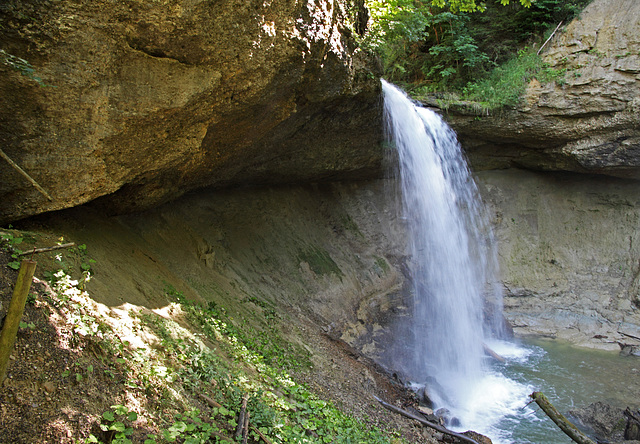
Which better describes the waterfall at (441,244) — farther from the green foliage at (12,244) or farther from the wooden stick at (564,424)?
the green foliage at (12,244)

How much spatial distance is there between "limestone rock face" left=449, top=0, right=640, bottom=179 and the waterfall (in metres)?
1.32

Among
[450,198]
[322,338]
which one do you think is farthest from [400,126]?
[322,338]

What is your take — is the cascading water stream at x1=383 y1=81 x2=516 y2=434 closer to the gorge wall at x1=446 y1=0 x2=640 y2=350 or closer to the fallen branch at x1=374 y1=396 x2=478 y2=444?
the gorge wall at x1=446 y1=0 x2=640 y2=350

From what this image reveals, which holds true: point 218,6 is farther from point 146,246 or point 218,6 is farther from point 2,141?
point 146,246

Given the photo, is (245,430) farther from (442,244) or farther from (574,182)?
(574,182)

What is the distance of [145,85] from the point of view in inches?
175

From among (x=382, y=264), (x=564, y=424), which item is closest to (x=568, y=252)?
(x=382, y=264)

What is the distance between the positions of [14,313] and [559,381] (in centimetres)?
938

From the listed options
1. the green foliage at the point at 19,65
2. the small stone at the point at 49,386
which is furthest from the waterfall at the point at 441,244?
the small stone at the point at 49,386

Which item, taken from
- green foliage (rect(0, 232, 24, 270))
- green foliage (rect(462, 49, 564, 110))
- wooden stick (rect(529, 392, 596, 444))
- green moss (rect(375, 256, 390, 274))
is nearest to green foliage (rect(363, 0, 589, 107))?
green foliage (rect(462, 49, 564, 110))

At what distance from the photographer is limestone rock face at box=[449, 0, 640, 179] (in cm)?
1019

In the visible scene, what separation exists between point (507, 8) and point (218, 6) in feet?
39.1

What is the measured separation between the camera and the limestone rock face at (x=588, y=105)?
10.2 meters

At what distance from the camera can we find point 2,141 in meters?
4.04
